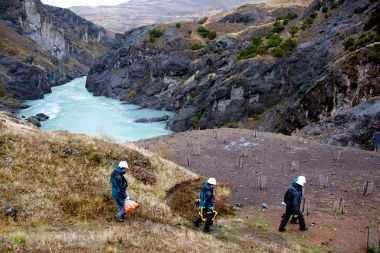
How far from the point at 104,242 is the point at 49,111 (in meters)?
74.5

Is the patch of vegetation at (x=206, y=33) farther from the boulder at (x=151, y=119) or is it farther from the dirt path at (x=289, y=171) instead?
the dirt path at (x=289, y=171)

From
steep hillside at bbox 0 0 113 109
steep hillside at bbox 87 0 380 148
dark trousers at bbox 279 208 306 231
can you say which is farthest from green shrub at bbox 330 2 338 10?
steep hillside at bbox 0 0 113 109

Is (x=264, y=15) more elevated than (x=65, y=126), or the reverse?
(x=264, y=15)

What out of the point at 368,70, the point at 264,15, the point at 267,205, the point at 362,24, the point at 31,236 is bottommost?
the point at 267,205

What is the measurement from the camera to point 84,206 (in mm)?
14961

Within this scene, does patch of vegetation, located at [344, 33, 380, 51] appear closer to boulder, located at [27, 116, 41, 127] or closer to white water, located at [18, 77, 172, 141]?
white water, located at [18, 77, 172, 141]

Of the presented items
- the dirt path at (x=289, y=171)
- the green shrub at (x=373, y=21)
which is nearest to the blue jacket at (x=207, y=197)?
the dirt path at (x=289, y=171)

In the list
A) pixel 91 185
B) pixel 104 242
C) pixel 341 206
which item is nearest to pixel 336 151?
pixel 341 206

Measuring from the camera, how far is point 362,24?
4844 centimetres

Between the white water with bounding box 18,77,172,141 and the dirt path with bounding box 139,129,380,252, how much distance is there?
84.3ft

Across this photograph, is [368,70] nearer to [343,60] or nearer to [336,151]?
[343,60]

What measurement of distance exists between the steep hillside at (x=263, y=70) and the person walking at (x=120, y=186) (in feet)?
78.0

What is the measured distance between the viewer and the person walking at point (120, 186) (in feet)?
45.9

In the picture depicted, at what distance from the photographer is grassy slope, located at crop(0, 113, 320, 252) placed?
11.6 m
